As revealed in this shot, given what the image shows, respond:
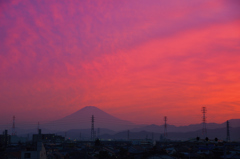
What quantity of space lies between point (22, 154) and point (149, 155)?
29853 millimetres

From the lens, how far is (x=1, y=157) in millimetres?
43750

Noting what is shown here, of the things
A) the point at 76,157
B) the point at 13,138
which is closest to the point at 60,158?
the point at 76,157

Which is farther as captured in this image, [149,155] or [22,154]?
[149,155]

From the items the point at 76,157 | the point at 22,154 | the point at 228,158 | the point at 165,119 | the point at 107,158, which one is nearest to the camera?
the point at 22,154

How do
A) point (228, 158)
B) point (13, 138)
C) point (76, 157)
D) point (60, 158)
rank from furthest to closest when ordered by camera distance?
1. point (13, 138)
2. point (76, 157)
3. point (60, 158)
4. point (228, 158)

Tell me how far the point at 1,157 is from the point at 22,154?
636cm

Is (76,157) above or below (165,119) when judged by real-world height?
below

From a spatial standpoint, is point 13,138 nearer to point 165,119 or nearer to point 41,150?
point 165,119

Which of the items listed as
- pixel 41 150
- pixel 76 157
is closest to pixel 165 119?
pixel 76 157

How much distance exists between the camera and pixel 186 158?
6738 centimetres

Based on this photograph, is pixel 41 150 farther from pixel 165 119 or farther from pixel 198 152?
pixel 165 119

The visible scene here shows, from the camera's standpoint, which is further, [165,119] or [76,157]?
[165,119]

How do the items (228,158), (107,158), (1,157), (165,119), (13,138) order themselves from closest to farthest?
1. (1,157)
2. (228,158)
3. (107,158)
4. (165,119)
5. (13,138)

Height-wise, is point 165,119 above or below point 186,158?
above
